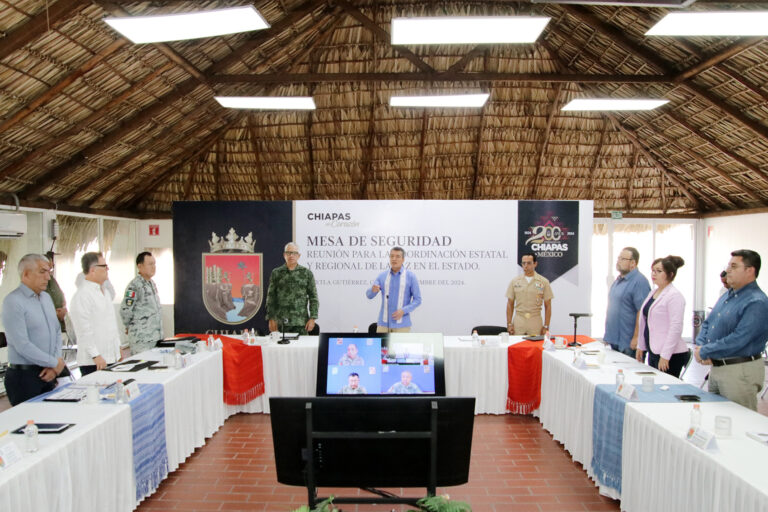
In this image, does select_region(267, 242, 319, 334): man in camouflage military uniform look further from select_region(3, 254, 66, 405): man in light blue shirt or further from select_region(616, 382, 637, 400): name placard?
select_region(616, 382, 637, 400): name placard

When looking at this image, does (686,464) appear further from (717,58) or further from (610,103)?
(717,58)

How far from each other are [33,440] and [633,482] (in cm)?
325

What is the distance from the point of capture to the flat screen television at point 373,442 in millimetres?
2240

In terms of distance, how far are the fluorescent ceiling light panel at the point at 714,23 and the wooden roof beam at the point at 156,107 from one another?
399 centimetres

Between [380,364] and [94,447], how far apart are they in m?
Result: 1.66

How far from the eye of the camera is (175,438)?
4.06 metres

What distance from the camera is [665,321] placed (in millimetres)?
4578

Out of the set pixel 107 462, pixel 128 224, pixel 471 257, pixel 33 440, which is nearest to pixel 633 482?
pixel 107 462

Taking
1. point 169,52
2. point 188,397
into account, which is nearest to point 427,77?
point 169,52

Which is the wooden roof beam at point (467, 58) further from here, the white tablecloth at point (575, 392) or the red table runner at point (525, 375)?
the white tablecloth at point (575, 392)

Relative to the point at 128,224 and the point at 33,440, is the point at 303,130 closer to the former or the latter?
the point at 128,224

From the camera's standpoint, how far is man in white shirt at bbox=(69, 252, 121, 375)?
4277 millimetres

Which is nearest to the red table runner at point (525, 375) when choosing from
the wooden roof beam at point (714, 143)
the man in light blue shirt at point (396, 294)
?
the man in light blue shirt at point (396, 294)

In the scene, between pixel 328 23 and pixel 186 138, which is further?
pixel 186 138
